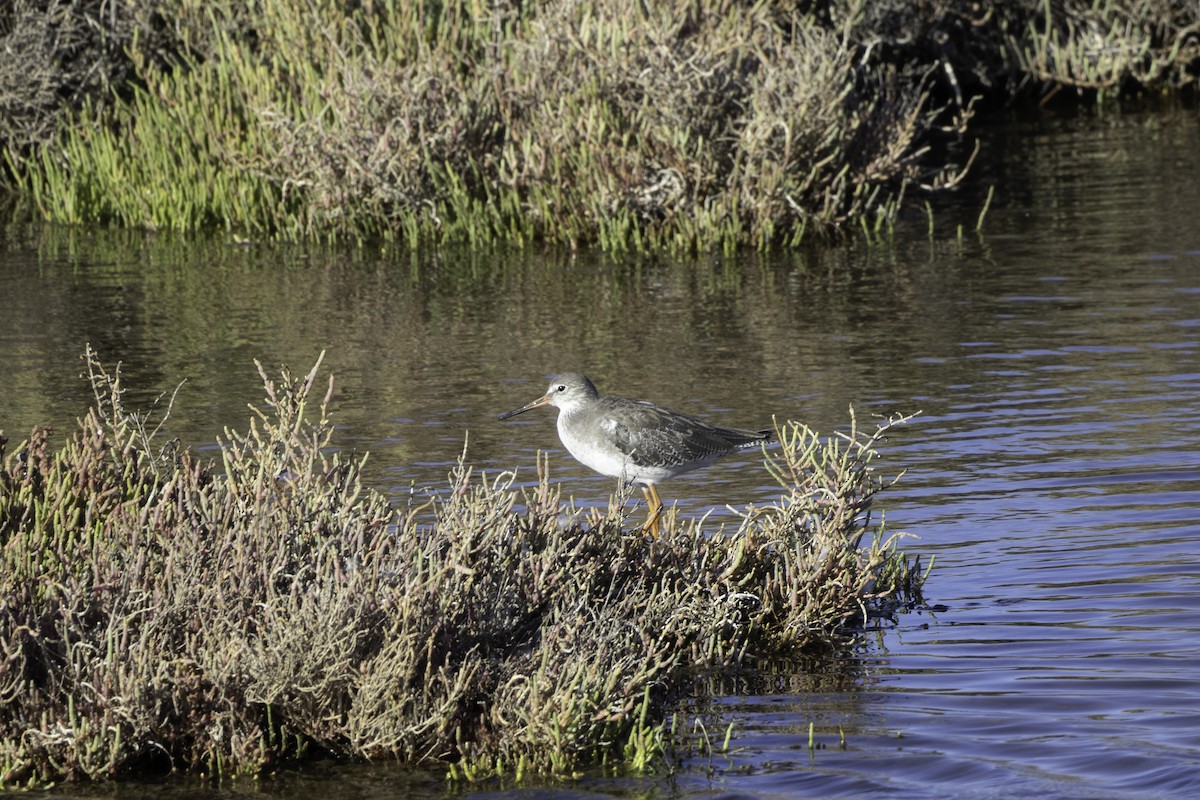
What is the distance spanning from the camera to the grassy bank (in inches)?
602

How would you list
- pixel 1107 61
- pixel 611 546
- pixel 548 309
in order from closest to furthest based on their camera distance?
1. pixel 611 546
2. pixel 548 309
3. pixel 1107 61

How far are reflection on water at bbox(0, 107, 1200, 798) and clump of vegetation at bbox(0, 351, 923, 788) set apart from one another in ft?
0.82

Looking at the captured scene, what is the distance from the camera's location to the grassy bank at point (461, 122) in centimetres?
1528

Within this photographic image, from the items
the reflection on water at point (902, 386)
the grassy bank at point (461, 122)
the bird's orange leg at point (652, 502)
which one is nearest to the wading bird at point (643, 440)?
the bird's orange leg at point (652, 502)

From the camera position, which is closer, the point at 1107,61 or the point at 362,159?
the point at 362,159

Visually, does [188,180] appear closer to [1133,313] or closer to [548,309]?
[548,309]

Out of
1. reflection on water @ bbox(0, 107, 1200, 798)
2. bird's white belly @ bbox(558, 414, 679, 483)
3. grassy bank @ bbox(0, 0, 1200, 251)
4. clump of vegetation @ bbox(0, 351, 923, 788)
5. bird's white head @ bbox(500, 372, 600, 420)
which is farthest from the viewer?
grassy bank @ bbox(0, 0, 1200, 251)

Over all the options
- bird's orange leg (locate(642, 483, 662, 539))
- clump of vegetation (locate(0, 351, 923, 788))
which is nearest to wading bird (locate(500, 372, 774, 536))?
bird's orange leg (locate(642, 483, 662, 539))

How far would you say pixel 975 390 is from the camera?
10.9 m

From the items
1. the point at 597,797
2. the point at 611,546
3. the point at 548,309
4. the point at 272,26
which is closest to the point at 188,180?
the point at 272,26

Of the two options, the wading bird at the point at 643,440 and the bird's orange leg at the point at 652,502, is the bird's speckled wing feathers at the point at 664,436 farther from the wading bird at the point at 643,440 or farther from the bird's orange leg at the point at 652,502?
the bird's orange leg at the point at 652,502

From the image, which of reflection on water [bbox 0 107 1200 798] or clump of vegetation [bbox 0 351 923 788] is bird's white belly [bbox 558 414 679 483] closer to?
reflection on water [bbox 0 107 1200 798]

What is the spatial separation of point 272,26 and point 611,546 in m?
12.2

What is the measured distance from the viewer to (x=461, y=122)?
1598cm
